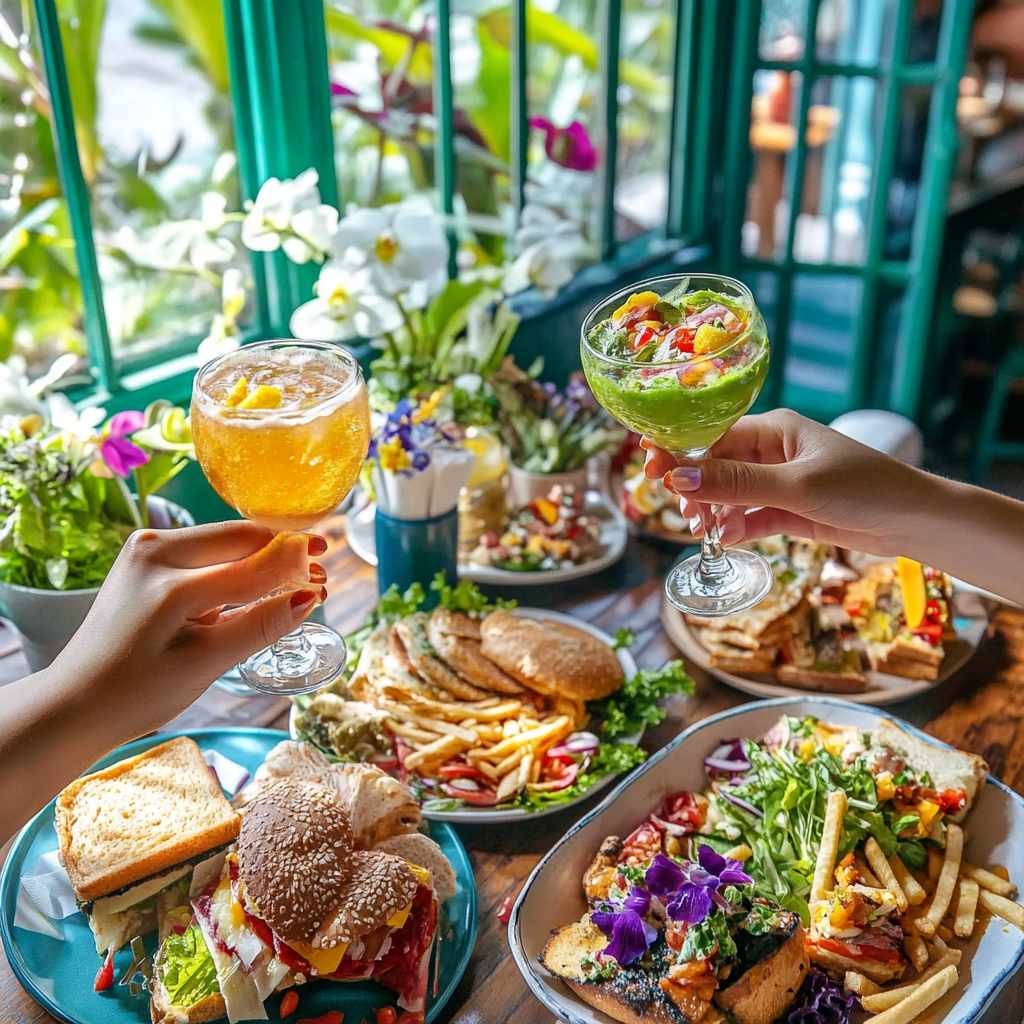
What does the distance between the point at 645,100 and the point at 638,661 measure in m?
3.14

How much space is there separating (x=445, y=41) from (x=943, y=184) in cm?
177

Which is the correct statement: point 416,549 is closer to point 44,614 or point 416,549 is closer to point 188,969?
point 44,614

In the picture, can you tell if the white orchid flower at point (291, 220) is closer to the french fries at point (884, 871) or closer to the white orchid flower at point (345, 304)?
the white orchid flower at point (345, 304)

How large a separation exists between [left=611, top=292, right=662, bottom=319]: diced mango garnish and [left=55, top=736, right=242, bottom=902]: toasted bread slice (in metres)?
0.85

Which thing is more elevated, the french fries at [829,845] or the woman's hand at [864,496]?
the woman's hand at [864,496]

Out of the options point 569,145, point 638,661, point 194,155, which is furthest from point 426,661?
point 194,155

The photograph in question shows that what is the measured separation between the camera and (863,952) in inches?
51.7

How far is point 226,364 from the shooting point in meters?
1.36

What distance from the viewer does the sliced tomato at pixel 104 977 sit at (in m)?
1.28

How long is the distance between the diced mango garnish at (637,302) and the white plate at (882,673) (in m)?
0.80

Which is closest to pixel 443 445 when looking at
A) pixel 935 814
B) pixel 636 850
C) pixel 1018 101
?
pixel 636 850

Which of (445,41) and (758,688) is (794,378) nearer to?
(445,41)

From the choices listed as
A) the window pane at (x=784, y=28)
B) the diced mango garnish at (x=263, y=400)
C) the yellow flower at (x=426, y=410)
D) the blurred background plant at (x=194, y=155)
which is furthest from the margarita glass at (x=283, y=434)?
the window pane at (x=784, y=28)

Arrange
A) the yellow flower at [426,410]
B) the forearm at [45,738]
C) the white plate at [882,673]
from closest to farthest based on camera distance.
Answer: the forearm at [45,738], the white plate at [882,673], the yellow flower at [426,410]
